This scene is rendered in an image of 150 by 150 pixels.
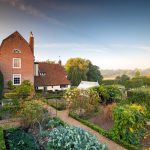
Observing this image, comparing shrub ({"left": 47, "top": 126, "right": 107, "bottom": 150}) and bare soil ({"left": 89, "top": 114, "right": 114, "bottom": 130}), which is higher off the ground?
shrub ({"left": 47, "top": 126, "right": 107, "bottom": 150})

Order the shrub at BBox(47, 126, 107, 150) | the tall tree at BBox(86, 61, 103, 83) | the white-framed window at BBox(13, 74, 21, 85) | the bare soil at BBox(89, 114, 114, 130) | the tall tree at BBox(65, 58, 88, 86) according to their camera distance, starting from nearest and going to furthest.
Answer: the shrub at BBox(47, 126, 107, 150), the bare soil at BBox(89, 114, 114, 130), the white-framed window at BBox(13, 74, 21, 85), the tall tree at BBox(65, 58, 88, 86), the tall tree at BBox(86, 61, 103, 83)

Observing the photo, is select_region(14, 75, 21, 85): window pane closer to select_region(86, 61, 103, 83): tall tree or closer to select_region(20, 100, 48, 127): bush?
select_region(20, 100, 48, 127): bush

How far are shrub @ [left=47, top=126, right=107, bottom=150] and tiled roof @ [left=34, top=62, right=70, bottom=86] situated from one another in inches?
958

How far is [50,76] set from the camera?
1348 inches

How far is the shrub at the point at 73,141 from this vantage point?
7.26 meters

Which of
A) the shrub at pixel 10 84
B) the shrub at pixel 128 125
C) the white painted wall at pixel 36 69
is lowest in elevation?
the shrub at pixel 128 125

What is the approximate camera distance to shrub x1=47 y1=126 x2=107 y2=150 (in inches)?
286

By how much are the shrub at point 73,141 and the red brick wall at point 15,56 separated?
22023 millimetres

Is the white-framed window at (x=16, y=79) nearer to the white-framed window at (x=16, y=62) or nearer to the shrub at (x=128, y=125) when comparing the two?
the white-framed window at (x=16, y=62)

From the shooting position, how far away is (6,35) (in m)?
28.5

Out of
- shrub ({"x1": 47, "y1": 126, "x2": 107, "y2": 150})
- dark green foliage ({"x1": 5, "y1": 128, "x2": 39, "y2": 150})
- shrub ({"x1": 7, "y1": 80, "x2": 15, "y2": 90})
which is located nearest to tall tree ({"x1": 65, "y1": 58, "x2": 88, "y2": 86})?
shrub ({"x1": 7, "y1": 80, "x2": 15, "y2": 90})

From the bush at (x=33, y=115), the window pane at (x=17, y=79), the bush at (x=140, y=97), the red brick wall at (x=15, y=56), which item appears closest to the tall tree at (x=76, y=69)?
the red brick wall at (x=15, y=56)

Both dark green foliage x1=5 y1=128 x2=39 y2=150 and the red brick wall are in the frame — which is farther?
the red brick wall

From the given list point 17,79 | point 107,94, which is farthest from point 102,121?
point 17,79
